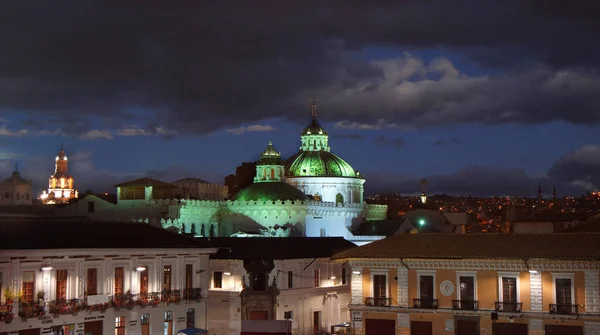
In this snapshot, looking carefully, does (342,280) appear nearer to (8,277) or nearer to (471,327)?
(471,327)

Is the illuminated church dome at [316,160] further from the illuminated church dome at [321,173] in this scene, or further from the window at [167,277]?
the window at [167,277]

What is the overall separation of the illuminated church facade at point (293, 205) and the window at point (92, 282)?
36104mm

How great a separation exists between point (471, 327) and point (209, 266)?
77.3ft

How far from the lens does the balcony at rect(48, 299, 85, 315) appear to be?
53219mm

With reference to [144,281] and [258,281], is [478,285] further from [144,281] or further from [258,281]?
[144,281]

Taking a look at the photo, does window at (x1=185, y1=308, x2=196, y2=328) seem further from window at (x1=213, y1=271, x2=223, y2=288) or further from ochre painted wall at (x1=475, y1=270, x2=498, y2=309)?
ochre painted wall at (x1=475, y1=270, x2=498, y2=309)

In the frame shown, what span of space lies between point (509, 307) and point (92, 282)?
24273 mm

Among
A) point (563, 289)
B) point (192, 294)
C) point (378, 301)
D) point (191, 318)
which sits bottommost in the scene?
point (191, 318)

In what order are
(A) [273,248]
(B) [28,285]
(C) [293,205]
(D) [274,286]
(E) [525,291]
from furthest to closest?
(C) [293,205], (A) [273,248], (D) [274,286], (E) [525,291], (B) [28,285]

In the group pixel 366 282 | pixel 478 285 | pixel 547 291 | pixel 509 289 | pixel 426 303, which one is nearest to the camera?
pixel 547 291

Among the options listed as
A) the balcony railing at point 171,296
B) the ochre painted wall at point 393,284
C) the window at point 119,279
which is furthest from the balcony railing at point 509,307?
the window at point 119,279

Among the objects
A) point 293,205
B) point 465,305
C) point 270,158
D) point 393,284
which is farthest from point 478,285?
point 270,158

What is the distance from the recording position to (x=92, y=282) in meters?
56.9

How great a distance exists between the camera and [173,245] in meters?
64.0
